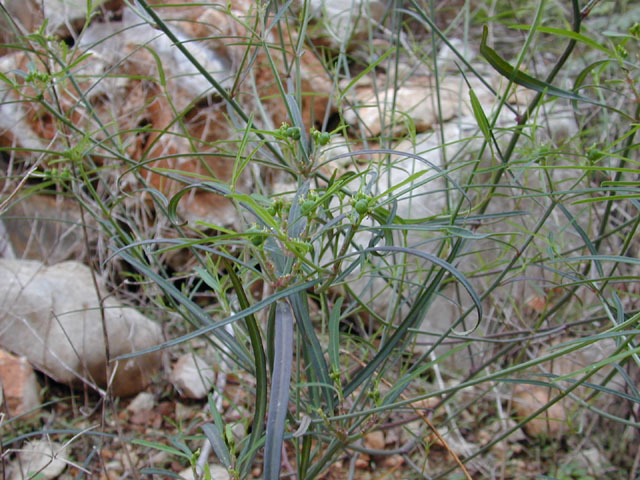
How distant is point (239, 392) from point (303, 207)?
98cm

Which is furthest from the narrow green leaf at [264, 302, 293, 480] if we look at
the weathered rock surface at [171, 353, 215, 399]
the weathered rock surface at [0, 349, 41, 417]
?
the weathered rock surface at [0, 349, 41, 417]

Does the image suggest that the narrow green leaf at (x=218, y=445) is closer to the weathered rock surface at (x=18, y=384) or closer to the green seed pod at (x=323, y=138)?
the green seed pod at (x=323, y=138)

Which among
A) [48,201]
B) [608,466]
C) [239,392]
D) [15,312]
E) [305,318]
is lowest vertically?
[608,466]

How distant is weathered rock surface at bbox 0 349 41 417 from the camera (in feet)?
4.38

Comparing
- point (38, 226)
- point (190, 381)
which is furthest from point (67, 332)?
point (38, 226)

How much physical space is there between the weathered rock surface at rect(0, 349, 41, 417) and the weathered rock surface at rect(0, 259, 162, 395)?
0.15 feet

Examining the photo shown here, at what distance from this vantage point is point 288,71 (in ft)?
2.33

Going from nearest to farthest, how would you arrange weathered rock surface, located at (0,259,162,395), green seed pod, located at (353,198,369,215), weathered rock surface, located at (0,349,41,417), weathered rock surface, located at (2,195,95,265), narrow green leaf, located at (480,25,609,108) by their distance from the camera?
green seed pod, located at (353,198,369,215), narrow green leaf, located at (480,25,609,108), weathered rock surface, located at (0,349,41,417), weathered rock surface, located at (0,259,162,395), weathered rock surface, located at (2,195,95,265)

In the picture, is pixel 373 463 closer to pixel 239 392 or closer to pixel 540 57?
pixel 239 392

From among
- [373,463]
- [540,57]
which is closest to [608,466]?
[373,463]

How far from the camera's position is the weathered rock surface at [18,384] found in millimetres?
1335

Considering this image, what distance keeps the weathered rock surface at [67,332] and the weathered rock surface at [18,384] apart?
0.04 m

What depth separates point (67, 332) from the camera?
1416 mm

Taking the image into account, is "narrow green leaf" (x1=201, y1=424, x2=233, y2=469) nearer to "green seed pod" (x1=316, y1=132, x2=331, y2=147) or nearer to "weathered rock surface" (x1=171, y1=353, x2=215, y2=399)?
"green seed pod" (x1=316, y1=132, x2=331, y2=147)
